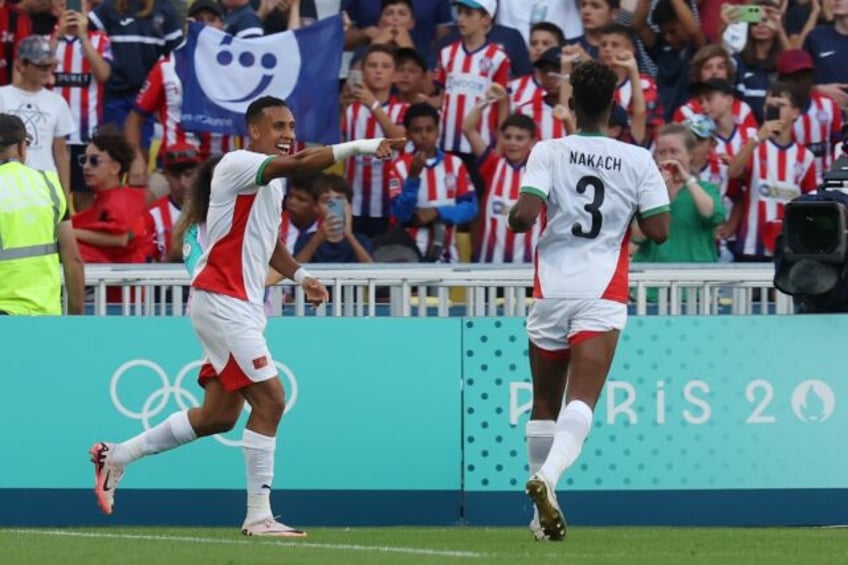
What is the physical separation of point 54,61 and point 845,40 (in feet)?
20.4

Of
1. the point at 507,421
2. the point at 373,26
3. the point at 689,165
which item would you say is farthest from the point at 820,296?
the point at 373,26

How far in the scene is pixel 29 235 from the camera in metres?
12.2

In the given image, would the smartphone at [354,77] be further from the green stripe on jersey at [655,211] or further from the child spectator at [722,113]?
the green stripe on jersey at [655,211]

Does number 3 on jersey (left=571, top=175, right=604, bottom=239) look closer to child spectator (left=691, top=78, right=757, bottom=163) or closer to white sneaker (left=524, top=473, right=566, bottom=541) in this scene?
white sneaker (left=524, top=473, right=566, bottom=541)

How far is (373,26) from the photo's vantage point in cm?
1783

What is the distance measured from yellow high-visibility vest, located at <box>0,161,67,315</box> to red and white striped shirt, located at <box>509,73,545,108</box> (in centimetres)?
524

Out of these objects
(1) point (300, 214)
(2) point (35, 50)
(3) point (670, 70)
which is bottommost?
(1) point (300, 214)

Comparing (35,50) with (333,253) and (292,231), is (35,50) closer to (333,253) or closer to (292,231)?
(292,231)

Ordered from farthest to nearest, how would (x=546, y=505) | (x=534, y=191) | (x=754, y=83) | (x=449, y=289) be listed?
(x=754, y=83), (x=449, y=289), (x=534, y=191), (x=546, y=505)

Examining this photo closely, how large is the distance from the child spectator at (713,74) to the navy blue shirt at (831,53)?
0.76 m

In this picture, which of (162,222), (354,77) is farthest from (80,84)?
(354,77)

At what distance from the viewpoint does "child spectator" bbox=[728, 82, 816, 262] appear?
53.6 ft

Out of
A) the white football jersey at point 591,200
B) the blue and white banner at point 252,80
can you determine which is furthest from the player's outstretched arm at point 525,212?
the blue and white banner at point 252,80

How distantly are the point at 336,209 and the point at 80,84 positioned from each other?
→ 8.87 feet
